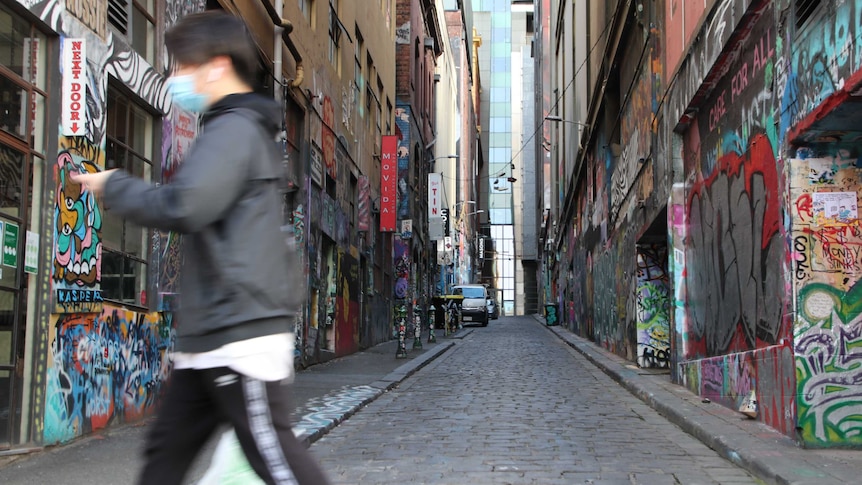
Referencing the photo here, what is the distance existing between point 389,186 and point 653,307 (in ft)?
35.4

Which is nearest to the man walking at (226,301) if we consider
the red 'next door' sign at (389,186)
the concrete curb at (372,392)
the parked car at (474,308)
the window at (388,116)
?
the concrete curb at (372,392)

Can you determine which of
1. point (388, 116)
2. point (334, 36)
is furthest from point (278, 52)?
point (388, 116)

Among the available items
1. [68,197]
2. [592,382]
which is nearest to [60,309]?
[68,197]

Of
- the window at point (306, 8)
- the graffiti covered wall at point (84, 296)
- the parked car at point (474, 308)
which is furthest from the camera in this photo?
the parked car at point (474, 308)

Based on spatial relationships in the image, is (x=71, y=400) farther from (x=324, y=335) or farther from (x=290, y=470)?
(x=324, y=335)

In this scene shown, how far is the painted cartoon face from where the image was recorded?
20.9 ft

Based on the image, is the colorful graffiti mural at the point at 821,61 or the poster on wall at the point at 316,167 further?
the poster on wall at the point at 316,167

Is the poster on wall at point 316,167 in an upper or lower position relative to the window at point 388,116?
lower

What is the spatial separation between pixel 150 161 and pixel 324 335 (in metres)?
8.79

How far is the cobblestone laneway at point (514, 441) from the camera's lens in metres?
5.92

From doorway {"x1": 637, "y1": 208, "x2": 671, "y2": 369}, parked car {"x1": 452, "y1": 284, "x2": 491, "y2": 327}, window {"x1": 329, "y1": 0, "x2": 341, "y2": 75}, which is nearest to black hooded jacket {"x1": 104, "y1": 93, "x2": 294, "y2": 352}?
doorway {"x1": 637, "y1": 208, "x2": 671, "y2": 369}

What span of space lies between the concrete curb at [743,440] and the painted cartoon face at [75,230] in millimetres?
5324

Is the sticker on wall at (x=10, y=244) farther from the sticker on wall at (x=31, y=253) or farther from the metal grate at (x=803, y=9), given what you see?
the metal grate at (x=803, y=9)

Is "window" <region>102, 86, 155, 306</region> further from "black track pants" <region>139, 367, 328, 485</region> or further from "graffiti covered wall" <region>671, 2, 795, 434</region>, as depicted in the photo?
"graffiti covered wall" <region>671, 2, 795, 434</region>
